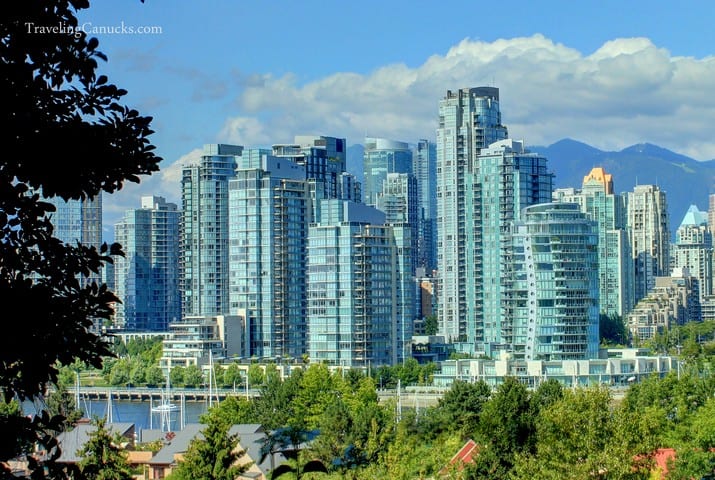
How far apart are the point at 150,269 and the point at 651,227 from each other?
39504 millimetres

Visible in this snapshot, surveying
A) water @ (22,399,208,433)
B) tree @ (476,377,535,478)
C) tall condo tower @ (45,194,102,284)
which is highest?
tall condo tower @ (45,194,102,284)

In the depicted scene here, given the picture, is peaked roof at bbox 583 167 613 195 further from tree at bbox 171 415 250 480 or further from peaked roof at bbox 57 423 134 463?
tree at bbox 171 415 250 480

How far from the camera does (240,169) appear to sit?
217 feet

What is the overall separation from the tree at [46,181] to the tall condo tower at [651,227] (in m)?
98.6

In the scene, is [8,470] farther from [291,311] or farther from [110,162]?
[291,311]

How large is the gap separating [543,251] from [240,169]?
61.1ft

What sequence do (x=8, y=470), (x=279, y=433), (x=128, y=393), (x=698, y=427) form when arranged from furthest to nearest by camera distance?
(x=128, y=393) < (x=279, y=433) < (x=698, y=427) < (x=8, y=470)

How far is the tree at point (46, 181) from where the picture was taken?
16.9ft

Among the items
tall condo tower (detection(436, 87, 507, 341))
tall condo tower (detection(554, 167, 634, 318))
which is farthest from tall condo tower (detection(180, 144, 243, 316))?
tall condo tower (detection(554, 167, 634, 318))

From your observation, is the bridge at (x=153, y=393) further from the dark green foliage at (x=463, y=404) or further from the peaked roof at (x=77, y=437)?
the peaked roof at (x=77, y=437)

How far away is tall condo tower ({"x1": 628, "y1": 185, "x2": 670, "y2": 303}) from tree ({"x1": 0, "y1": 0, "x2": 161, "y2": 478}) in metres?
98.6

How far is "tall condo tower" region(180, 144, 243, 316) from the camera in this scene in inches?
2891

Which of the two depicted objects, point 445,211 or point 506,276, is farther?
point 445,211

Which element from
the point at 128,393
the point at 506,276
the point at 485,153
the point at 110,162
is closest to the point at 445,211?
the point at 485,153
